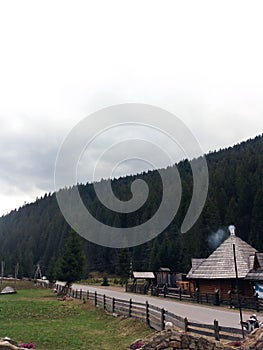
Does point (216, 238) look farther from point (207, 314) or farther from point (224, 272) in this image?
point (207, 314)

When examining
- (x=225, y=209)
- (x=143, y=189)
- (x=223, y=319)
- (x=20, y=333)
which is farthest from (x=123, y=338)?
(x=143, y=189)

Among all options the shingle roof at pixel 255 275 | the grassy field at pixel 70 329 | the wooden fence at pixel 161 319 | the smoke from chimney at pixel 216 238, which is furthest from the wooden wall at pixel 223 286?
the smoke from chimney at pixel 216 238

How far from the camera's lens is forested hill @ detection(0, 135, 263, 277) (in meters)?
70.1

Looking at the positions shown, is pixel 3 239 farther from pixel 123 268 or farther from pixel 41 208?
pixel 123 268

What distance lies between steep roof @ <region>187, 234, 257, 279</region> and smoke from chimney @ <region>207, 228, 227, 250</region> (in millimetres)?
30427

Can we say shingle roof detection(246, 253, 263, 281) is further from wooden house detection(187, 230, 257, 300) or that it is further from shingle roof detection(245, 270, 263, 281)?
wooden house detection(187, 230, 257, 300)

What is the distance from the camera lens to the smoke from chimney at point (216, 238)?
68.2 metres

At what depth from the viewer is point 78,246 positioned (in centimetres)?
5088

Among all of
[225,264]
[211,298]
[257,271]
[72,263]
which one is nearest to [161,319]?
[257,271]

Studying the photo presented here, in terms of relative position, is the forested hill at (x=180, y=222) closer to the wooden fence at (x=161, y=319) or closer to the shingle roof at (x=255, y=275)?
the shingle roof at (x=255, y=275)

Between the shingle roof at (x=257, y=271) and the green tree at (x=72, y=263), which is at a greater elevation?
the green tree at (x=72, y=263)

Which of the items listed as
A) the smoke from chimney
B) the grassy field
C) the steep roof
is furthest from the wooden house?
the smoke from chimney

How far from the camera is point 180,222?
301ft

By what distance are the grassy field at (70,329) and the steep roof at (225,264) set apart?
11.4 m
